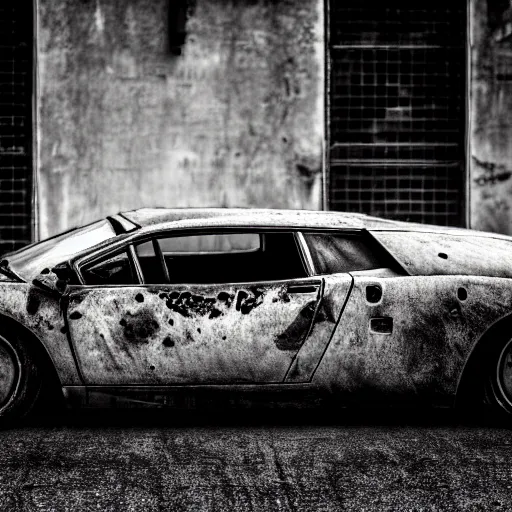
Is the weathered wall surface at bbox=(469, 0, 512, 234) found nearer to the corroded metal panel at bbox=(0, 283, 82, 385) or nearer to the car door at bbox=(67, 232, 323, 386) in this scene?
the car door at bbox=(67, 232, 323, 386)

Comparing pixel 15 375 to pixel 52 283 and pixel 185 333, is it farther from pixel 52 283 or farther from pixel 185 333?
pixel 185 333

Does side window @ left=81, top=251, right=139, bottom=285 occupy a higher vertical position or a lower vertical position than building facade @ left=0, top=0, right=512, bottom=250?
lower

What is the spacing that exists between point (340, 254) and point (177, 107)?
566cm

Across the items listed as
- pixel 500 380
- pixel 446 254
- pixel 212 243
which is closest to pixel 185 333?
pixel 212 243

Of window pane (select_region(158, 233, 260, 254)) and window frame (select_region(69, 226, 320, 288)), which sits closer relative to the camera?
window frame (select_region(69, 226, 320, 288))

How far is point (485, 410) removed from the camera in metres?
6.04

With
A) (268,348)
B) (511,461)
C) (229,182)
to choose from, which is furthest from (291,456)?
(229,182)

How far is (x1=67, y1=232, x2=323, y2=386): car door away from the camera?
5.79 meters

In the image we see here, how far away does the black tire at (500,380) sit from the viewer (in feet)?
19.6

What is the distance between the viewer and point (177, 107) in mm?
11297

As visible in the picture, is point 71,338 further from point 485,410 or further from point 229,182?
point 229,182

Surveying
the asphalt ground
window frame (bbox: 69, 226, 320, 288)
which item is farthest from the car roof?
the asphalt ground

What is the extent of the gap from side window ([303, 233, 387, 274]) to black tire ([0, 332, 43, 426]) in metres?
1.83

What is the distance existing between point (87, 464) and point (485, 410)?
2524mm
